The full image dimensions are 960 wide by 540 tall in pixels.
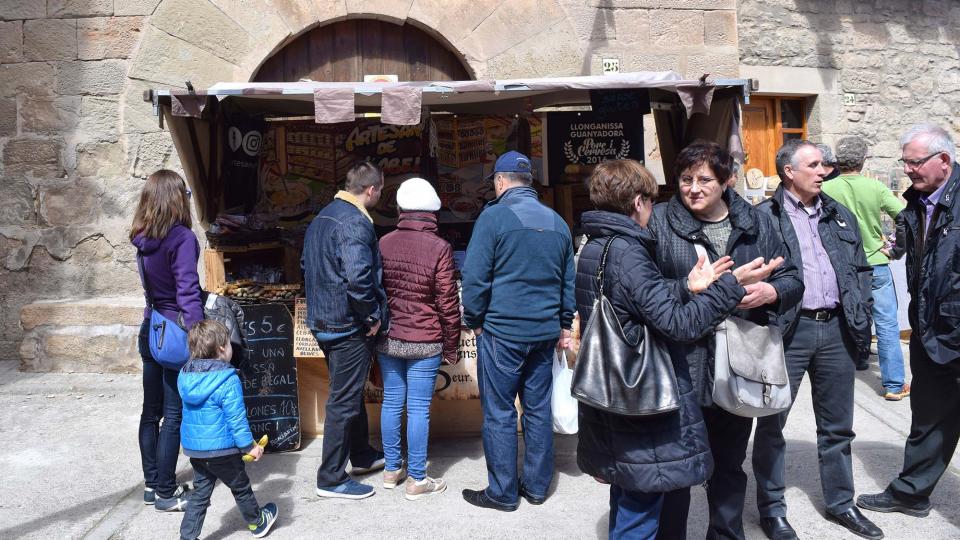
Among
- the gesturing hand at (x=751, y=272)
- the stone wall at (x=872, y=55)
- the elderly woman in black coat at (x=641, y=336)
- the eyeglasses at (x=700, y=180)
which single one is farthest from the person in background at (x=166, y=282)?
the stone wall at (x=872, y=55)

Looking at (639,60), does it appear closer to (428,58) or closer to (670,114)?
(670,114)

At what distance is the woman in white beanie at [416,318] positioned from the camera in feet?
13.9

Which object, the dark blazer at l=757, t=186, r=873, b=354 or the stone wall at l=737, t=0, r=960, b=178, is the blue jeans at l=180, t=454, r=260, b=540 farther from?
the stone wall at l=737, t=0, r=960, b=178

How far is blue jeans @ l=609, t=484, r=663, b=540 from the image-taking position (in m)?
2.84

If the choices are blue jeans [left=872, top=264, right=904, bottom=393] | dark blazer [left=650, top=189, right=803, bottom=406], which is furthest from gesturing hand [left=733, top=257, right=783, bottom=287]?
blue jeans [left=872, top=264, right=904, bottom=393]

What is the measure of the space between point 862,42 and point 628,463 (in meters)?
7.11

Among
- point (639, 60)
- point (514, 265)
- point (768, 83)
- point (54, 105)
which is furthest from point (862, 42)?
point (54, 105)

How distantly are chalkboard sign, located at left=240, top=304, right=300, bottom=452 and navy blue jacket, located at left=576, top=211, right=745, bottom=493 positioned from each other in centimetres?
255

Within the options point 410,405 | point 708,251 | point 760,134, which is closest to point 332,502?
point 410,405

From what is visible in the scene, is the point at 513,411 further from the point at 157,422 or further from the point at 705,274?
the point at 157,422

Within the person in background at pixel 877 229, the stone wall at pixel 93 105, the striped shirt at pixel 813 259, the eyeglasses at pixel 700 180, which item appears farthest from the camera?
the stone wall at pixel 93 105

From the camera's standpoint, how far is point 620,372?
8.67 feet

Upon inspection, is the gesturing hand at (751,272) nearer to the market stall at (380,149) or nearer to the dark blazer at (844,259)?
the dark blazer at (844,259)

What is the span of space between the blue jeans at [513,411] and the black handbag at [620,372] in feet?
4.31
